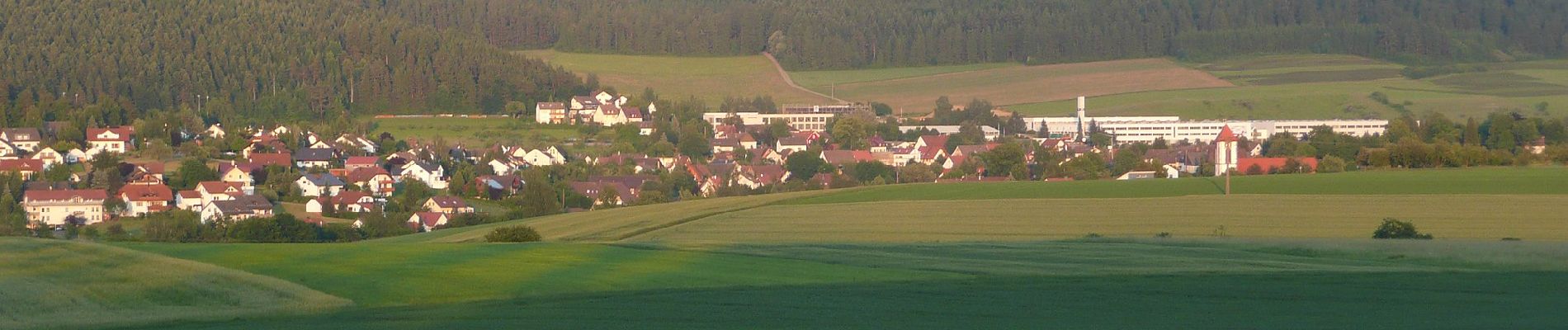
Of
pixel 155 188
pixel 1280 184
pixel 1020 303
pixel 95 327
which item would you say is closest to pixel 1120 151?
pixel 1280 184

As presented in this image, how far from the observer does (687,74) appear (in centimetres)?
11094

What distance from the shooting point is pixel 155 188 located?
5734 centimetres

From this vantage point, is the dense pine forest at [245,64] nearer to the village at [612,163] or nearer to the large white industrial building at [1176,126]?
the village at [612,163]

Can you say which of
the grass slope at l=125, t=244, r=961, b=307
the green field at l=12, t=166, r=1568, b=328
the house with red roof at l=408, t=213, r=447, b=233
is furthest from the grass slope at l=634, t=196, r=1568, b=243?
the house with red roof at l=408, t=213, r=447, b=233

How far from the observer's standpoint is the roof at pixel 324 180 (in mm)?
60156

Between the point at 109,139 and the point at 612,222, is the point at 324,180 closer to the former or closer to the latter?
the point at 109,139

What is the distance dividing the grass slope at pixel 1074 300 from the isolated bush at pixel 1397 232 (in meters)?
5.47

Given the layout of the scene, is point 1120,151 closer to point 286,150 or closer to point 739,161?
point 739,161

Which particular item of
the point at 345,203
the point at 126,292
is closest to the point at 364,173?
the point at 345,203

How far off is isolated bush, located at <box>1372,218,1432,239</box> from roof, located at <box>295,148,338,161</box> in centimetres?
4569

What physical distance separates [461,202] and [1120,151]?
2614cm

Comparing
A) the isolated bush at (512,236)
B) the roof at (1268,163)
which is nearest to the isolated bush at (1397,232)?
the isolated bush at (512,236)

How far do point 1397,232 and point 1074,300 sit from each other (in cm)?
1406

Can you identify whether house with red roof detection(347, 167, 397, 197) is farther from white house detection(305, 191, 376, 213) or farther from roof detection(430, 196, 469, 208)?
roof detection(430, 196, 469, 208)
